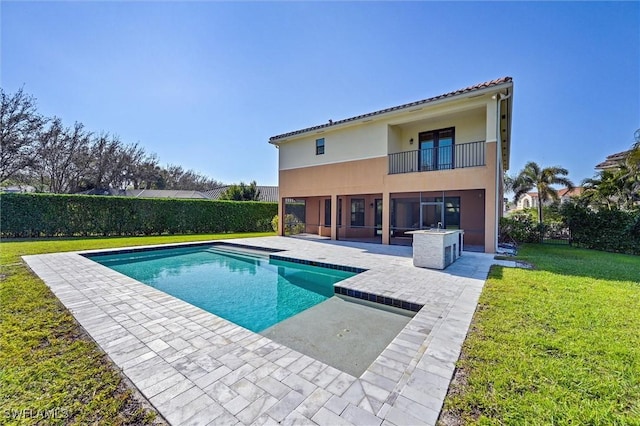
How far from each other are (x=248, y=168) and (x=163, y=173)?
17.7 metres

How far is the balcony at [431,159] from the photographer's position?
520 inches

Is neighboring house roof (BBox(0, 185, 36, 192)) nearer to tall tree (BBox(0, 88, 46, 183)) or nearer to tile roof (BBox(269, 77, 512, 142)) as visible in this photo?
tall tree (BBox(0, 88, 46, 183))

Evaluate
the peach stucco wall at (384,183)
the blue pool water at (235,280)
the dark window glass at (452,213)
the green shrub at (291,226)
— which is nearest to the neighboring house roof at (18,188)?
the blue pool water at (235,280)

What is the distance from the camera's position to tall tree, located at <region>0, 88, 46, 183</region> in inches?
859

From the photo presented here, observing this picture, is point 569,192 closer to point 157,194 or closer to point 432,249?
point 432,249

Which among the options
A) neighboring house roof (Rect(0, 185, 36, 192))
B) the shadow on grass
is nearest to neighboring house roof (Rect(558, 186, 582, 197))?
the shadow on grass

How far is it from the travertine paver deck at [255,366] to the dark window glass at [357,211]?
12077 mm

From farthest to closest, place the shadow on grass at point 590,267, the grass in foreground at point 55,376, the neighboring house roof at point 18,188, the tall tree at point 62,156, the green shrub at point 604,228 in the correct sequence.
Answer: the neighboring house roof at point 18,188
the tall tree at point 62,156
the green shrub at point 604,228
the shadow on grass at point 590,267
the grass in foreground at point 55,376

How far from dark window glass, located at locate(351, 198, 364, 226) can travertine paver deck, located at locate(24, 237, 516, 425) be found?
12.1 meters

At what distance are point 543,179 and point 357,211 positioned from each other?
23533 mm

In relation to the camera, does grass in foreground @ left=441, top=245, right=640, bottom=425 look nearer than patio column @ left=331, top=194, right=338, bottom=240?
Yes

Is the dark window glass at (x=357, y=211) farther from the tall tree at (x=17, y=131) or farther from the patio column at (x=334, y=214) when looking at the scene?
the tall tree at (x=17, y=131)

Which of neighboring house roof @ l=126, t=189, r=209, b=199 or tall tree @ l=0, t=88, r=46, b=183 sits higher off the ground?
tall tree @ l=0, t=88, r=46, b=183

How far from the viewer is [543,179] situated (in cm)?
2858
